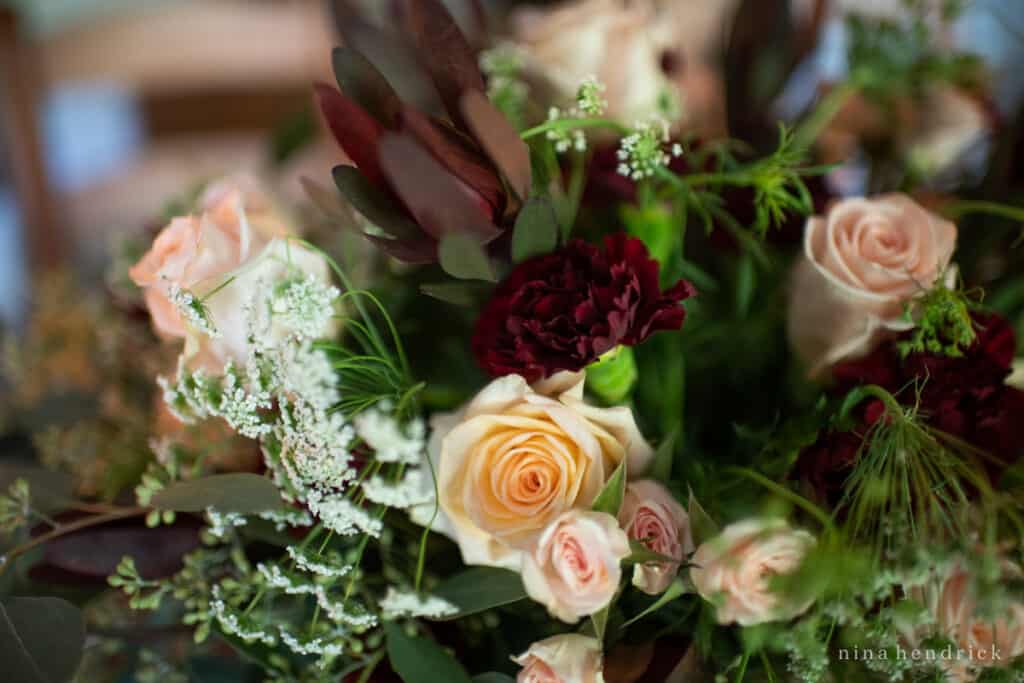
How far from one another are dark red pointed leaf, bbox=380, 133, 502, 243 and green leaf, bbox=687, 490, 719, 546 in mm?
165

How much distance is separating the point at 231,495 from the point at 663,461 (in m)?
0.22

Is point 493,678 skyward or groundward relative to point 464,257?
groundward

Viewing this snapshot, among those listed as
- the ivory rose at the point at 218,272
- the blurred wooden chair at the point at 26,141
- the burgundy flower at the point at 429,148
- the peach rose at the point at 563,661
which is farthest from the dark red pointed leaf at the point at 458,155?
the blurred wooden chair at the point at 26,141

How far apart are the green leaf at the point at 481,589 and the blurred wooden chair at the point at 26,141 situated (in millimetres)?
1336

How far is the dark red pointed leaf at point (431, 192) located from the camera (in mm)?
376

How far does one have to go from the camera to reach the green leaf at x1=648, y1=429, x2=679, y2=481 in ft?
1.47

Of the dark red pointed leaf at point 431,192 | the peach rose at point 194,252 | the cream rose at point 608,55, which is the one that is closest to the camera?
the dark red pointed leaf at point 431,192

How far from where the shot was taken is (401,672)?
1.46 feet

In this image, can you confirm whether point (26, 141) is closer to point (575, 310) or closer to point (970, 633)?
point (575, 310)

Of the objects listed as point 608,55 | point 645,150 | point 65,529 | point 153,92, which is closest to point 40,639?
point 65,529

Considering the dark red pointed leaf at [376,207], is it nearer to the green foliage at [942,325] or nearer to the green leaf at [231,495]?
the green leaf at [231,495]

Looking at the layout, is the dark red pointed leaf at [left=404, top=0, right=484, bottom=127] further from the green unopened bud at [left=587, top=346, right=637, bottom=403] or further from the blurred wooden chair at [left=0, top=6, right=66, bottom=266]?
the blurred wooden chair at [left=0, top=6, right=66, bottom=266]

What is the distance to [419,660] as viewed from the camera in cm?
45

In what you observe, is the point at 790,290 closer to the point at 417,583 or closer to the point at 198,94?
the point at 417,583
